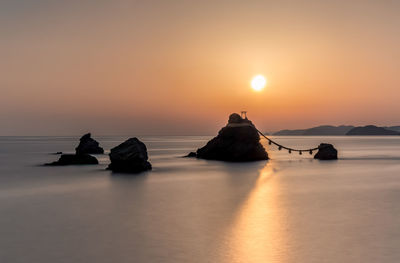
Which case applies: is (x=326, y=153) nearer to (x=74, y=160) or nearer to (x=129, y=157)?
(x=129, y=157)

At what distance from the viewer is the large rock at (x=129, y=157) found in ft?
Result: 118

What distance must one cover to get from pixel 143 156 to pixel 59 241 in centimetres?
2543

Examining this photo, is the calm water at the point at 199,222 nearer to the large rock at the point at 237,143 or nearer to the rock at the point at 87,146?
the large rock at the point at 237,143

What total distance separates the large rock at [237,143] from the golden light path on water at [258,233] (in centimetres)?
3053

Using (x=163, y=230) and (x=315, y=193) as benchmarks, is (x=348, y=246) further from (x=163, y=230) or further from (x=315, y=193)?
(x=315, y=193)

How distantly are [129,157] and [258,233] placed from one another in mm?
24786

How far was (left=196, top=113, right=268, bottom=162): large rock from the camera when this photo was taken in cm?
5347

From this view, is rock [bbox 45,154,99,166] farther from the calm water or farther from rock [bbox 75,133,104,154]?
rock [bbox 75,133,104,154]

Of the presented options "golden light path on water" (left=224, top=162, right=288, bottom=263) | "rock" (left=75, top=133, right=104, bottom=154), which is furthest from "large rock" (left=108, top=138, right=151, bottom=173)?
"rock" (left=75, top=133, right=104, bottom=154)

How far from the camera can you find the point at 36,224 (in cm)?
1538

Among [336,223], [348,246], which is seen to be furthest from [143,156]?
[348,246]

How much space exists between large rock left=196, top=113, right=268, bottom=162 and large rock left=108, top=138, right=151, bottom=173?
63.8ft

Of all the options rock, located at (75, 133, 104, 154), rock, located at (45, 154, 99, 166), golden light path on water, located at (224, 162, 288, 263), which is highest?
rock, located at (75, 133, 104, 154)

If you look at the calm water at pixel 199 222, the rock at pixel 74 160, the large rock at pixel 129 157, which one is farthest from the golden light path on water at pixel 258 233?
the rock at pixel 74 160
